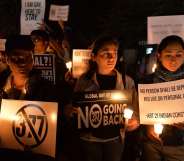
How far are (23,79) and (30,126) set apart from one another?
1.49ft

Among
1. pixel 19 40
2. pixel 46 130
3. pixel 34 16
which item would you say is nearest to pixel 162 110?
pixel 46 130

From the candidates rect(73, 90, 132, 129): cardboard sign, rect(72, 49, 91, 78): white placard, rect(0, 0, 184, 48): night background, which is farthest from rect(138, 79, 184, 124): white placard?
rect(0, 0, 184, 48): night background

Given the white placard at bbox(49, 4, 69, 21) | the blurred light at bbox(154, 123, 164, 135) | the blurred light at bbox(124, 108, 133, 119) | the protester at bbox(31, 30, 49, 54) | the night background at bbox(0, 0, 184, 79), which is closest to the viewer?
the blurred light at bbox(154, 123, 164, 135)

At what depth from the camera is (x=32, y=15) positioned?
923cm

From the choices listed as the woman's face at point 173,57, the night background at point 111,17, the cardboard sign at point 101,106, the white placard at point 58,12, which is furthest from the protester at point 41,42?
the night background at point 111,17

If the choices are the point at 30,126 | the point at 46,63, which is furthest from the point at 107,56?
the point at 46,63

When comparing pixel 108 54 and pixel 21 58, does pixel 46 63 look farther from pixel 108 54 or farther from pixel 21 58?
pixel 21 58

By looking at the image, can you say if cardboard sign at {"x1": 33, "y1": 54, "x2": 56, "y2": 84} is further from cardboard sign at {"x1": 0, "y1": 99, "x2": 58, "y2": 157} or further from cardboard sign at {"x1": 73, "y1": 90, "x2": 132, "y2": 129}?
cardboard sign at {"x1": 0, "y1": 99, "x2": 58, "y2": 157}

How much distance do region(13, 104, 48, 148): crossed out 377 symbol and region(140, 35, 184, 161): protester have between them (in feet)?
3.57

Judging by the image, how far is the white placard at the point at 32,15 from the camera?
9156 millimetres

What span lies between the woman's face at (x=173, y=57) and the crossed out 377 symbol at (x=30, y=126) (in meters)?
1.33

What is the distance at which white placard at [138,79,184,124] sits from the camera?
15.8 feet

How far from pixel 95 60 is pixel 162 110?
87 centimetres

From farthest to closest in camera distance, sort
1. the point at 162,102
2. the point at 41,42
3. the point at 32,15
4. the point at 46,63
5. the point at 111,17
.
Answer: the point at 111,17
the point at 32,15
the point at 41,42
the point at 46,63
the point at 162,102
